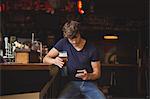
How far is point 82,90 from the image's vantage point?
11.5 ft

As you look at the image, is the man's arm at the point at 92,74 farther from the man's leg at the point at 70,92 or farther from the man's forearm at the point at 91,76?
the man's leg at the point at 70,92

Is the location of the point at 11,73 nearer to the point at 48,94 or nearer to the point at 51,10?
the point at 48,94

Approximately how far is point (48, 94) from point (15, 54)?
2.91ft

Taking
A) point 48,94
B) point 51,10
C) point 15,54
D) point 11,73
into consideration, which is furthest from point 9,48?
point 51,10

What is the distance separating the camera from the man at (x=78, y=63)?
11.4 ft

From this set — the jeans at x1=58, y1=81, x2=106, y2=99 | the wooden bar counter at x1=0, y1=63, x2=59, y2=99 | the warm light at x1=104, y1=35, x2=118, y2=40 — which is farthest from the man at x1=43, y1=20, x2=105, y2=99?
the warm light at x1=104, y1=35, x2=118, y2=40

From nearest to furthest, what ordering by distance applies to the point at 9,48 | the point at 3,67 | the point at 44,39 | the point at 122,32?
the point at 3,67 < the point at 9,48 < the point at 44,39 < the point at 122,32

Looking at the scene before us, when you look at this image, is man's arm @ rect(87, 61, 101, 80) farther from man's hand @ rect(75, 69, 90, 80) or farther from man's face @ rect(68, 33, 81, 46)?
man's face @ rect(68, 33, 81, 46)

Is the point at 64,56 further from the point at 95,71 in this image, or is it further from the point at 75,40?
the point at 95,71

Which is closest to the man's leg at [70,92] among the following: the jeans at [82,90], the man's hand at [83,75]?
the jeans at [82,90]

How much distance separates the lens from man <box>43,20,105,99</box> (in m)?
3.47

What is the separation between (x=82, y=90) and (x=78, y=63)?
0.27m

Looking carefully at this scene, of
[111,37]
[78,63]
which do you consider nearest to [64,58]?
[78,63]

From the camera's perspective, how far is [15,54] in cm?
416
